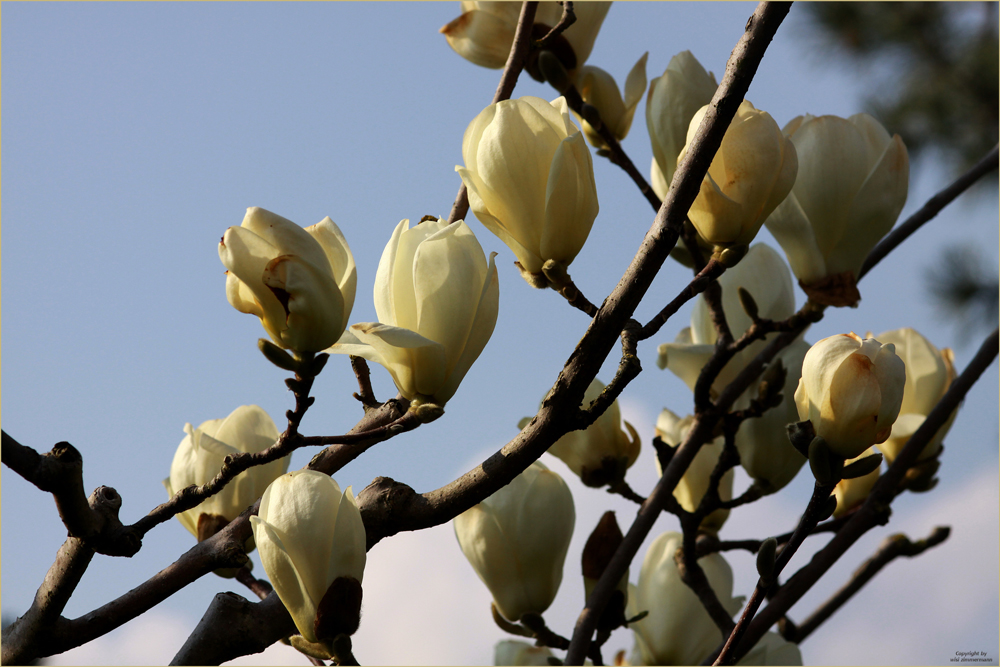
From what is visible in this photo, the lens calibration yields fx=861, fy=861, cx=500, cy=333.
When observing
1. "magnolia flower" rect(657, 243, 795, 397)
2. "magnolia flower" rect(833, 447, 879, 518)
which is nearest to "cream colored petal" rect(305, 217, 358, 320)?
"magnolia flower" rect(657, 243, 795, 397)

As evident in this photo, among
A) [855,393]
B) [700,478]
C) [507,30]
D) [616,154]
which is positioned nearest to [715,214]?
[855,393]

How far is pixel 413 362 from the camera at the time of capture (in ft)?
1.58

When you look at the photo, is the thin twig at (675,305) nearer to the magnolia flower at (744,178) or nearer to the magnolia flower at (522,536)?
the magnolia flower at (744,178)

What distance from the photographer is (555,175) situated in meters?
0.50

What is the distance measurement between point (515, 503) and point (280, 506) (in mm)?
303

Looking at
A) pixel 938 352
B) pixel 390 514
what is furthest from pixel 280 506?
pixel 938 352

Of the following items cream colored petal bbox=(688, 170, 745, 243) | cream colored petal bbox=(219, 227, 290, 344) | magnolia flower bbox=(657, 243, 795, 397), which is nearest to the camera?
cream colored petal bbox=(219, 227, 290, 344)

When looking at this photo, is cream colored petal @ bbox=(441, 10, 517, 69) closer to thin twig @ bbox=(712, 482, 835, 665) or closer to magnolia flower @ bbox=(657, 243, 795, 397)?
magnolia flower @ bbox=(657, 243, 795, 397)

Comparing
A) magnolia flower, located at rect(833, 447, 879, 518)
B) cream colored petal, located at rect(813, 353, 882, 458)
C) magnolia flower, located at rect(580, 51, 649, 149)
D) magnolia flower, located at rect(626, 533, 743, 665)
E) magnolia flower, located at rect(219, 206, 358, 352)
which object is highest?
magnolia flower, located at rect(580, 51, 649, 149)

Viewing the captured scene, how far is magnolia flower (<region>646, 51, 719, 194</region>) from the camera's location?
0.73 meters

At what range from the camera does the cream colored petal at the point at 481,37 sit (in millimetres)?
811

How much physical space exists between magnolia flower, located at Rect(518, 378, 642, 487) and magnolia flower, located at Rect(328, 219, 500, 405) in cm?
37

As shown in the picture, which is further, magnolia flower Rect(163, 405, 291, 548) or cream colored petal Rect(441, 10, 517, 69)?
cream colored petal Rect(441, 10, 517, 69)

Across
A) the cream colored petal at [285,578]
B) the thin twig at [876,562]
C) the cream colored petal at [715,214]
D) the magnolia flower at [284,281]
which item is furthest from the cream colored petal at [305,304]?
the thin twig at [876,562]
